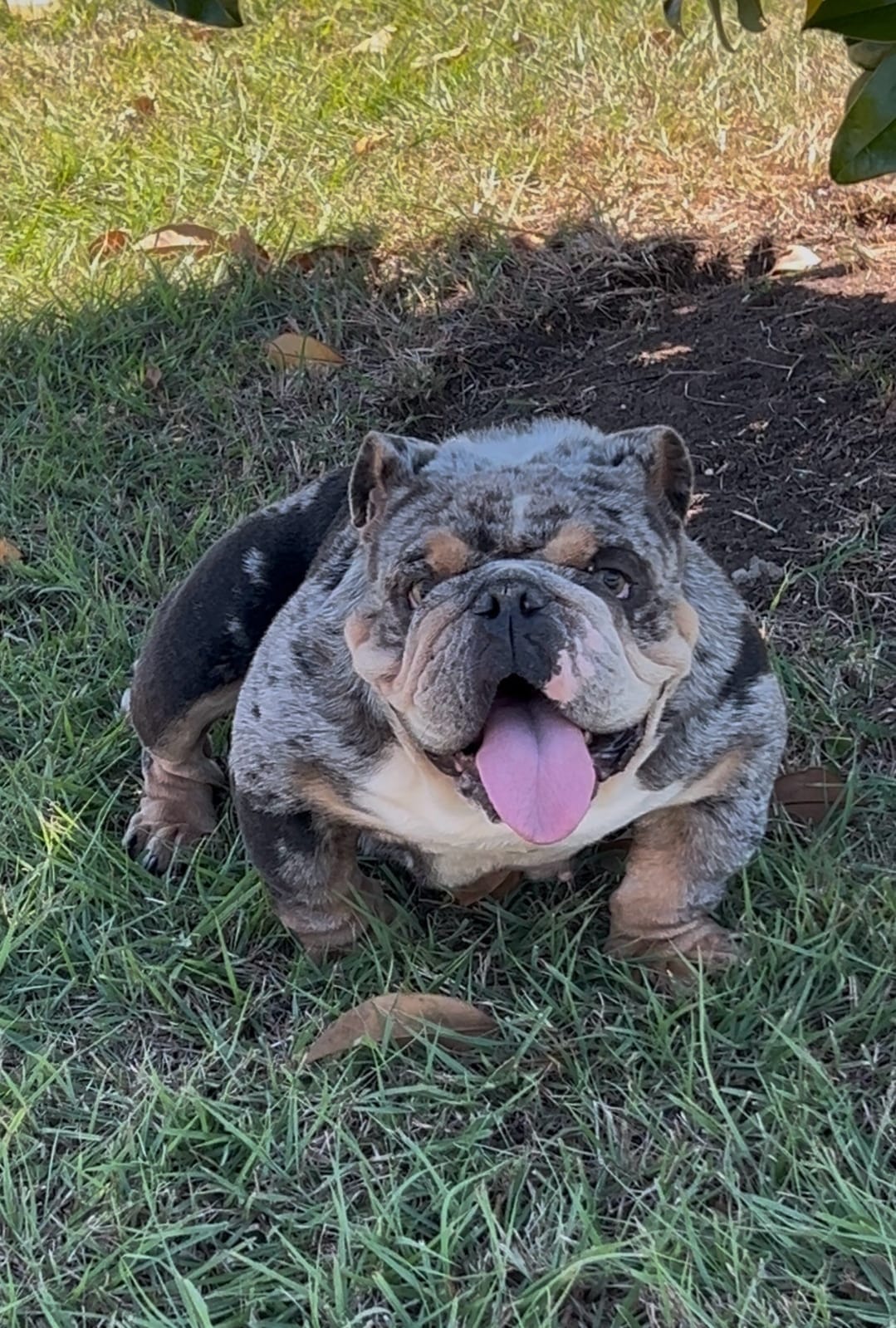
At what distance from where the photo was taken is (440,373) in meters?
4.73

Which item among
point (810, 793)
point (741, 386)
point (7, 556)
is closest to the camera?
point (810, 793)

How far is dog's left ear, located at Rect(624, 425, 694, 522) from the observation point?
8.73 ft

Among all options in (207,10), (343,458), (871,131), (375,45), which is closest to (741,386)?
(343,458)

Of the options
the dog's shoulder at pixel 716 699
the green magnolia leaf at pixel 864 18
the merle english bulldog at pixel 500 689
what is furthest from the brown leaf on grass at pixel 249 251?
the green magnolia leaf at pixel 864 18

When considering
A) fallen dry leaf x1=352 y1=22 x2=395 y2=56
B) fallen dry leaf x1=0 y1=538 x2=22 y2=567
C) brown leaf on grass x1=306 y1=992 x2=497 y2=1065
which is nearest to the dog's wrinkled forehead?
brown leaf on grass x1=306 y1=992 x2=497 y2=1065

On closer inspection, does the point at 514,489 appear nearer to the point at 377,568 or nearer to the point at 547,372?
the point at 377,568

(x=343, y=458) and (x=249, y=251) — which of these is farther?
(x=249, y=251)

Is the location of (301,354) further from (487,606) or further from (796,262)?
(487,606)

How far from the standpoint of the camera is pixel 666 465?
105 inches

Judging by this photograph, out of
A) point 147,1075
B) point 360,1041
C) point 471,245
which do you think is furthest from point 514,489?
point 471,245

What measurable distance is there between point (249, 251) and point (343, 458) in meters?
1.15

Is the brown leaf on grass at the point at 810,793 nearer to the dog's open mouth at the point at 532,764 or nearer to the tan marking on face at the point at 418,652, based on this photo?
the dog's open mouth at the point at 532,764

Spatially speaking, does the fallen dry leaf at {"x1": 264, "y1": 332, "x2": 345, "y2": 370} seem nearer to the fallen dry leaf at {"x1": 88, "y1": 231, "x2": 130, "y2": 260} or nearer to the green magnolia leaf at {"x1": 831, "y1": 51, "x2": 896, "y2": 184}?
the fallen dry leaf at {"x1": 88, "y1": 231, "x2": 130, "y2": 260}

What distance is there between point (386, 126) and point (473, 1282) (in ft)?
15.6
